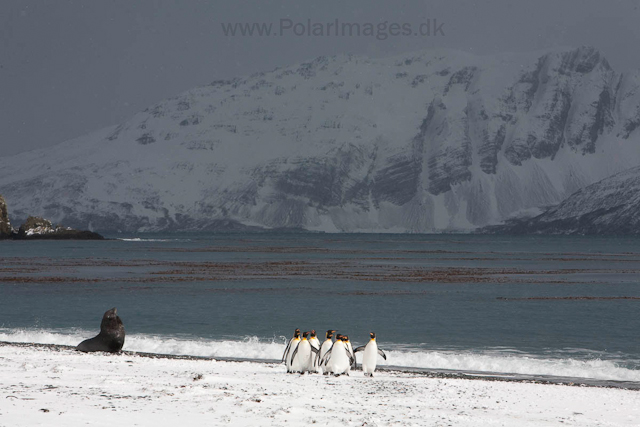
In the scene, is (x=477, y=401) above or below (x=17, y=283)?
below

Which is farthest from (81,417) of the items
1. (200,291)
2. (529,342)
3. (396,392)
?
(200,291)

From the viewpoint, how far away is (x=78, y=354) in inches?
943

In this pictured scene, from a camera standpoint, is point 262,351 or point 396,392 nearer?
point 396,392

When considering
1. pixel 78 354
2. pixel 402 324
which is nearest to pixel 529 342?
pixel 402 324

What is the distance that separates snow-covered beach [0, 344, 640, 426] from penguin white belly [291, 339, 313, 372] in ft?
1.45

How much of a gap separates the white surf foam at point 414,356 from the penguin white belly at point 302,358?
5347 millimetres

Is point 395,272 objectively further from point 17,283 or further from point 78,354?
point 78,354

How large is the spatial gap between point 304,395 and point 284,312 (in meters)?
28.0

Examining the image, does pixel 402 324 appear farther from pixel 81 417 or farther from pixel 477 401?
pixel 81 417

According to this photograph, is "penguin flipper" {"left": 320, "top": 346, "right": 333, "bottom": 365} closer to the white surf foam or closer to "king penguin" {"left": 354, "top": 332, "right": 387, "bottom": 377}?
"king penguin" {"left": 354, "top": 332, "right": 387, "bottom": 377}

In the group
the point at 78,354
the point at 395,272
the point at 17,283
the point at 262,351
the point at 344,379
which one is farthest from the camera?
the point at 395,272

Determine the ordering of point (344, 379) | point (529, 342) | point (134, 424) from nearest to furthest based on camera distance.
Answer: point (134, 424) → point (344, 379) → point (529, 342)

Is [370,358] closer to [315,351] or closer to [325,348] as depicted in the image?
[325,348]

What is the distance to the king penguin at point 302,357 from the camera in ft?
70.2
